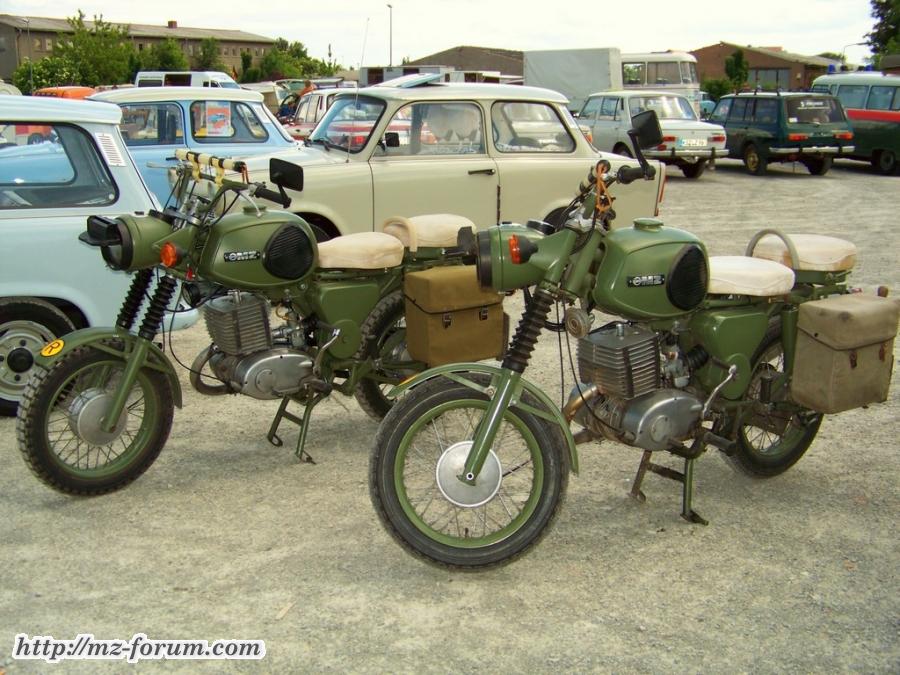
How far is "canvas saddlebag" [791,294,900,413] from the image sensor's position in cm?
427

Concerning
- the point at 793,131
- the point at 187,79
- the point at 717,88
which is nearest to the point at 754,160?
the point at 793,131

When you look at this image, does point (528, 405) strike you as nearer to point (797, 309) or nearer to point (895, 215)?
point (797, 309)

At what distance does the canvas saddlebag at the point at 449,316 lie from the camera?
4988mm

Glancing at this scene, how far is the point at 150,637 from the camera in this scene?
348 cm

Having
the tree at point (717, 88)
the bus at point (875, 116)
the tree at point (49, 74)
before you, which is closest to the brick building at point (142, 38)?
the tree at point (49, 74)

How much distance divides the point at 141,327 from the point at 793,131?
17.8m

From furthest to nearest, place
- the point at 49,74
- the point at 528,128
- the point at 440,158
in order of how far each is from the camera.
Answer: the point at 49,74 < the point at 528,128 < the point at 440,158

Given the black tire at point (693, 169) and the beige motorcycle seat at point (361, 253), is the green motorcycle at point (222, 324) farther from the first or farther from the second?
the black tire at point (693, 169)

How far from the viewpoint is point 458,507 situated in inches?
156

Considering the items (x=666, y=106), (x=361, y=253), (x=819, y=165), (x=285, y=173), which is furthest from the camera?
(x=666, y=106)

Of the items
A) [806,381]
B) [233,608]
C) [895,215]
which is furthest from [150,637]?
[895,215]

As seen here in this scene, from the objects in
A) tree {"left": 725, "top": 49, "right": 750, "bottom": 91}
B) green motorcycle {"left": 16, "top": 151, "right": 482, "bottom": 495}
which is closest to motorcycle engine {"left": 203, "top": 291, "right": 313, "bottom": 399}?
green motorcycle {"left": 16, "top": 151, "right": 482, "bottom": 495}

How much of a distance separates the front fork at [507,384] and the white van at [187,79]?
45.0ft

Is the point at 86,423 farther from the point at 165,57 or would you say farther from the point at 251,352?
the point at 165,57
